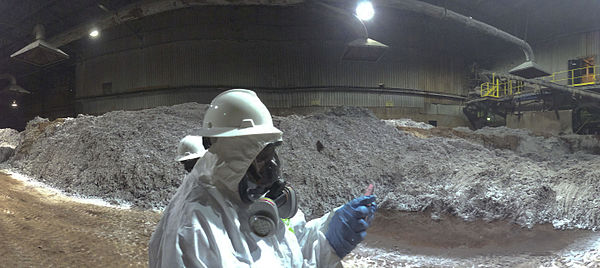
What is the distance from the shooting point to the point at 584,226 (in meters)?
4.04

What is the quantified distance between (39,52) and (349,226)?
562 inches

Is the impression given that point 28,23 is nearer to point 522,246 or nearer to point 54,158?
point 54,158

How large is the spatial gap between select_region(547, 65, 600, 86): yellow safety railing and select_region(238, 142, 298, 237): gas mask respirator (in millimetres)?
19868

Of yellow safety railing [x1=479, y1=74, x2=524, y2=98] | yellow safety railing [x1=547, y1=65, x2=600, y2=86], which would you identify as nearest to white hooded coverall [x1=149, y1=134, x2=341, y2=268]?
yellow safety railing [x1=479, y1=74, x2=524, y2=98]

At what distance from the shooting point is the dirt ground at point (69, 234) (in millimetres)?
2684

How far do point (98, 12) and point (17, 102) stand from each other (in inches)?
576

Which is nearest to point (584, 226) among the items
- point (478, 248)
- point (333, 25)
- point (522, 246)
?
point (522, 246)

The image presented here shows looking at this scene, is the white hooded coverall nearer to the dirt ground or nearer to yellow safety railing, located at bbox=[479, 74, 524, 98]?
the dirt ground

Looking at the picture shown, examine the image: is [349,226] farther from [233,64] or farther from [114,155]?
[233,64]

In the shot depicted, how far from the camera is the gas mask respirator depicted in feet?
3.61

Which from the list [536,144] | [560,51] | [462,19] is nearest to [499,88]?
[560,51]

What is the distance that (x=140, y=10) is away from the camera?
11.0 metres

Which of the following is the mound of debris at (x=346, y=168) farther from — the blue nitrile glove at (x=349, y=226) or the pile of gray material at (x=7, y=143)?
the blue nitrile glove at (x=349, y=226)

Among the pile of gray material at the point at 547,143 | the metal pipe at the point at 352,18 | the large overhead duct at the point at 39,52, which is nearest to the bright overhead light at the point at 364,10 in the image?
the metal pipe at the point at 352,18
